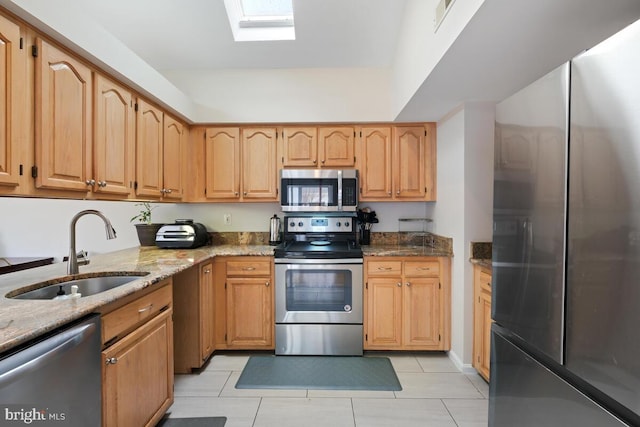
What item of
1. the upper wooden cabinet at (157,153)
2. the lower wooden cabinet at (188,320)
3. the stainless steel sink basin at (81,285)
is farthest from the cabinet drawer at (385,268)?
the upper wooden cabinet at (157,153)

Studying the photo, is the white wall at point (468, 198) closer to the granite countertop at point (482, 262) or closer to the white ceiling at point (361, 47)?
the granite countertop at point (482, 262)

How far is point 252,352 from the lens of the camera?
2.83 metres

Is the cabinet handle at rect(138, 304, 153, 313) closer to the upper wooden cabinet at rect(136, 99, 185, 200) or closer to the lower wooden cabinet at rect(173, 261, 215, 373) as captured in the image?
the lower wooden cabinet at rect(173, 261, 215, 373)

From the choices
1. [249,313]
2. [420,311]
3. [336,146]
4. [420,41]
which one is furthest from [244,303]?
[420,41]

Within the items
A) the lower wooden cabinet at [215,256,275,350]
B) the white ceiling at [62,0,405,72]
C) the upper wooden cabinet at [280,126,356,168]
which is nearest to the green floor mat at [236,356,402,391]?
the lower wooden cabinet at [215,256,275,350]

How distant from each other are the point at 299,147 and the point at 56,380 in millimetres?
2453

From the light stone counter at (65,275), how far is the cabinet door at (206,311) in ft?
0.47

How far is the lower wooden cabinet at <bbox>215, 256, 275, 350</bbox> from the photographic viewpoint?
2773 millimetres

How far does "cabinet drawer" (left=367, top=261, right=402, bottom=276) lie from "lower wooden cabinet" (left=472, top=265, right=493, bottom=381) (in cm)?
60

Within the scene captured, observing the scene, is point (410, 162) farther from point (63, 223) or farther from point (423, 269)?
point (63, 223)

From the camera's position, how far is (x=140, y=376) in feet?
5.20

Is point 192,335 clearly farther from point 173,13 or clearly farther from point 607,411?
point 173,13

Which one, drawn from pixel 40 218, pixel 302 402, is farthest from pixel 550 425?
pixel 40 218

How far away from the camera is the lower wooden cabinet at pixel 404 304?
2.74m
